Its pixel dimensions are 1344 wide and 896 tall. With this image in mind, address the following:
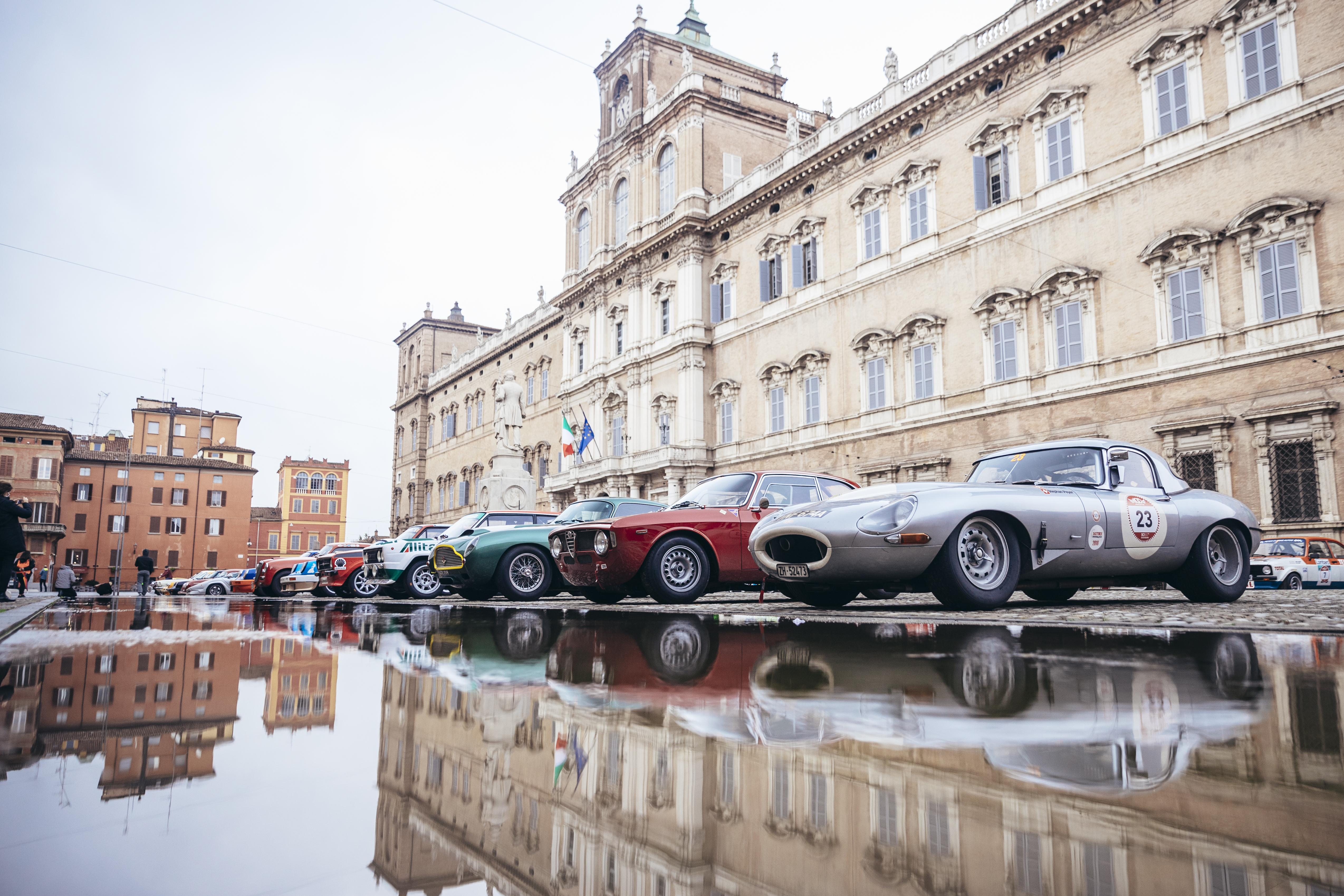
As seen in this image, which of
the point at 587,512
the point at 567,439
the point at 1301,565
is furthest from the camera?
the point at 567,439

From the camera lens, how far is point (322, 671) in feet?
13.9

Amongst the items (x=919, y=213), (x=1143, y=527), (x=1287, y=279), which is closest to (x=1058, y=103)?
(x=919, y=213)

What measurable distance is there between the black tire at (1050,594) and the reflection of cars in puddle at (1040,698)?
4385 mm

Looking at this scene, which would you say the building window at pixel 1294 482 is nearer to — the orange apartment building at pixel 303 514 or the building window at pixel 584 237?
the building window at pixel 584 237

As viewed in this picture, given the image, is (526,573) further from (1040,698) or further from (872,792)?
(872,792)

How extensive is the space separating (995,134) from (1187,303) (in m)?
7.57

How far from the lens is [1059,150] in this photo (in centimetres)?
2283

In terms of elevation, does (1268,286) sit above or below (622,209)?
below

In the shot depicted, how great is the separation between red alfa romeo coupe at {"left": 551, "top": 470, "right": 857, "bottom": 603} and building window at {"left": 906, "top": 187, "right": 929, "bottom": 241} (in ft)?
60.8

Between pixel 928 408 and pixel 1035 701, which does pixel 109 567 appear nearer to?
pixel 928 408

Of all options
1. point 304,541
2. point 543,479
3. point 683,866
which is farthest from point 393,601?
point 304,541

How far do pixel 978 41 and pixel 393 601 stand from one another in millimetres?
22003

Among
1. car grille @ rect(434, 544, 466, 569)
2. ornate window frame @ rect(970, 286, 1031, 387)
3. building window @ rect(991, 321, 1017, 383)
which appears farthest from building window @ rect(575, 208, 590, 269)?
car grille @ rect(434, 544, 466, 569)

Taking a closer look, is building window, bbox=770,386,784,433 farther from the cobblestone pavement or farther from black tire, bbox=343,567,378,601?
the cobblestone pavement
